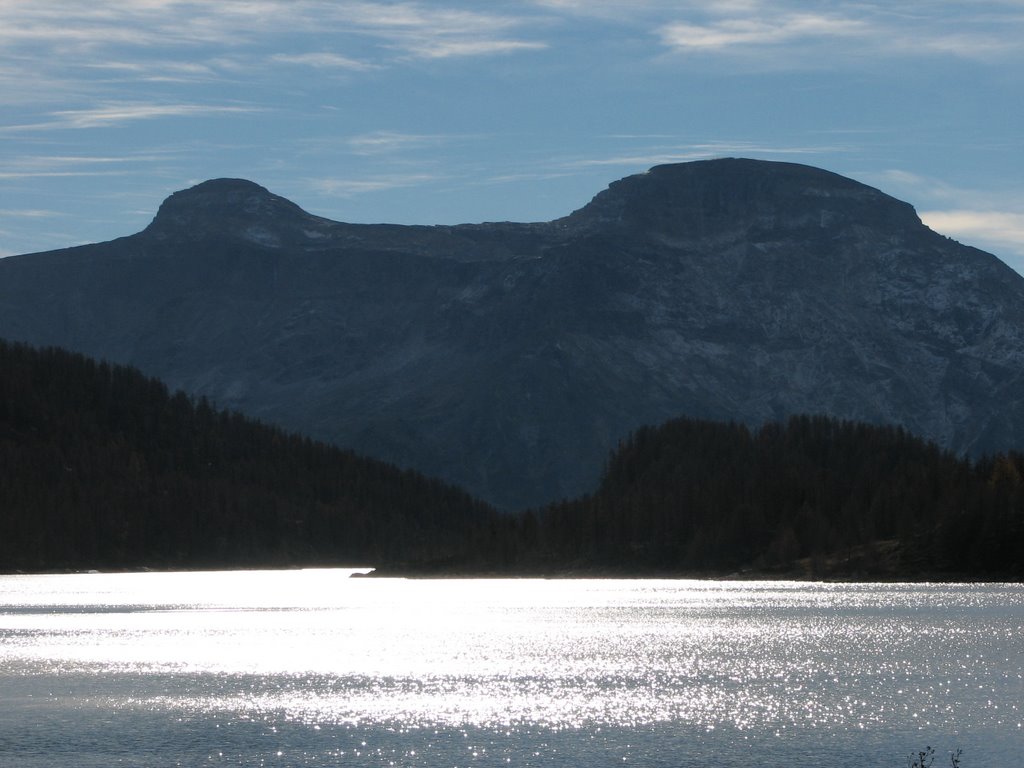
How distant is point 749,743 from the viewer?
93625 millimetres

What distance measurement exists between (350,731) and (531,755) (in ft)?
48.4

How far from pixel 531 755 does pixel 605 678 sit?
40.8 m

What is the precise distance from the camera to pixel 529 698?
11612 centimetres

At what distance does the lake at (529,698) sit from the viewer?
301 ft

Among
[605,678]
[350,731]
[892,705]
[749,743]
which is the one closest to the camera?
[749,743]

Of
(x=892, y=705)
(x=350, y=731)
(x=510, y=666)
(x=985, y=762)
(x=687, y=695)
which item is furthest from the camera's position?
(x=510, y=666)

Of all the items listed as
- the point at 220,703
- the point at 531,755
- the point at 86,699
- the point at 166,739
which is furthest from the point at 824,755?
the point at 86,699

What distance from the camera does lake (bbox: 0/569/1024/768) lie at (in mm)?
91812

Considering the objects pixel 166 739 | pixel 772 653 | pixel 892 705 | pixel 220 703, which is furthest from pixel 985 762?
pixel 772 653

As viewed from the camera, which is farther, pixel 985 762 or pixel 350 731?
pixel 350 731

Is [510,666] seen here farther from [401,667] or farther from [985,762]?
[985,762]

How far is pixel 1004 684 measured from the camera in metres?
119

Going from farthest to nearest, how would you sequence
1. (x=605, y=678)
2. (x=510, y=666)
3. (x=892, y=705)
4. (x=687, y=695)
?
1. (x=510, y=666)
2. (x=605, y=678)
3. (x=687, y=695)
4. (x=892, y=705)

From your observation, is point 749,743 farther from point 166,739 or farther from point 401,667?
point 401,667
